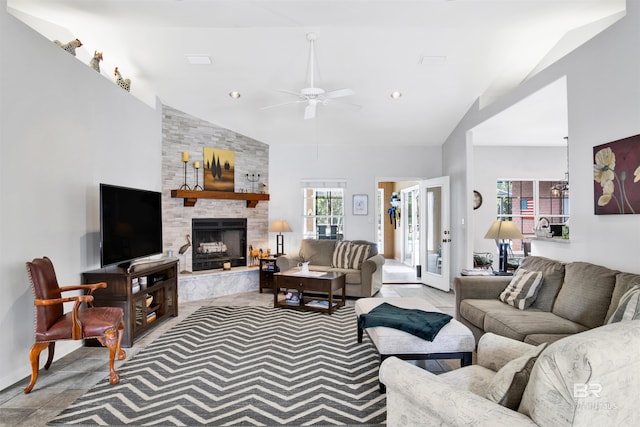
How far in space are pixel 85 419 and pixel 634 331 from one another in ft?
9.25

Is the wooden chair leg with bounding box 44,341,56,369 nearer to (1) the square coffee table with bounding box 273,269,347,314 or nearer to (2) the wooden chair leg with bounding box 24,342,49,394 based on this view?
(2) the wooden chair leg with bounding box 24,342,49,394

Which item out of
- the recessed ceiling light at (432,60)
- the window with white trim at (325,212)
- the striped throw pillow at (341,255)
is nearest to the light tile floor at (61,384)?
the striped throw pillow at (341,255)

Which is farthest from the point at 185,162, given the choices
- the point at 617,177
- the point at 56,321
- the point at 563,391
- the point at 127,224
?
the point at 563,391

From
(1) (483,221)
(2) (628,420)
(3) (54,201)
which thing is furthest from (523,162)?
(3) (54,201)

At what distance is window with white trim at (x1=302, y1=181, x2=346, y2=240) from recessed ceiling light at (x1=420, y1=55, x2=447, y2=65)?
2.96 metres

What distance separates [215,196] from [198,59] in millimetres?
2071

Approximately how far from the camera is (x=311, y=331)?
415cm

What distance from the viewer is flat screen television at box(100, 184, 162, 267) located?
3.54 meters

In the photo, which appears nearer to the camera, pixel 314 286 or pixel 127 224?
pixel 127 224

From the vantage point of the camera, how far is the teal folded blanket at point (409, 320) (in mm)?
2750

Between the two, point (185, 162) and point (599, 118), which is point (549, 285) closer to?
point (599, 118)

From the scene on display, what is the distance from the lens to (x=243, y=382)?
9.44 feet

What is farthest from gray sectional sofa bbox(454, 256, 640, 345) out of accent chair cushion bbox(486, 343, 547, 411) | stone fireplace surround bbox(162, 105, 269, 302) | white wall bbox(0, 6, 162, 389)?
white wall bbox(0, 6, 162, 389)

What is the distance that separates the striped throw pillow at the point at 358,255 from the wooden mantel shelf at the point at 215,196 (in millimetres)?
1824
